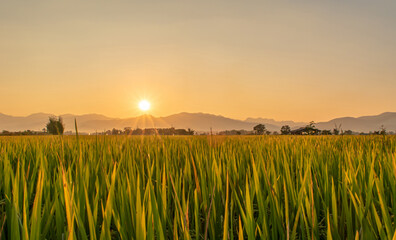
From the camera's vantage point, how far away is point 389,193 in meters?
1.61

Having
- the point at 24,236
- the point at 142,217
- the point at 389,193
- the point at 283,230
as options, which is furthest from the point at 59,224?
the point at 389,193

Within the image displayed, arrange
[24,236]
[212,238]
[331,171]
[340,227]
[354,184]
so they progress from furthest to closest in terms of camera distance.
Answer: [331,171]
[354,184]
[340,227]
[212,238]
[24,236]

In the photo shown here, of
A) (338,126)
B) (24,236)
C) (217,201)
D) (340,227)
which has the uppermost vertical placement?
(338,126)

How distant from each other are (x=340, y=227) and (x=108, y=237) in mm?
1032

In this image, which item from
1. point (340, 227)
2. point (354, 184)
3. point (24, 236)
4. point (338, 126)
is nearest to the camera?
point (24, 236)

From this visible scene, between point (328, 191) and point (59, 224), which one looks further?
point (328, 191)

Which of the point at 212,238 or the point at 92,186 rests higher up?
the point at 92,186

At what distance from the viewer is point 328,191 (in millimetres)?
1395

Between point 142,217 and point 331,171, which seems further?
point 331,171

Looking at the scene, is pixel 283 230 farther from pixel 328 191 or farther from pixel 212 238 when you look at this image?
pixel 328 191

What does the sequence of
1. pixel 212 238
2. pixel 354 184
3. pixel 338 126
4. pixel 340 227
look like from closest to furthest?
pixel 212 238 → pixel 340 227 → pixel 354 184 → pixel 338 126

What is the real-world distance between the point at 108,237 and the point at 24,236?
0.22 m

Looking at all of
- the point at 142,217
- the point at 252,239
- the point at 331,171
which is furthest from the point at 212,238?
the point at 331,171

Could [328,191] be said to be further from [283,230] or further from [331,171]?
[331,171]
